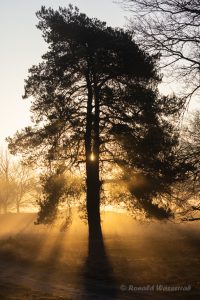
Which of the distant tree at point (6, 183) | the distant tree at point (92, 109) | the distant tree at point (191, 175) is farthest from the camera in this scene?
the distant tree at point (6, 183)

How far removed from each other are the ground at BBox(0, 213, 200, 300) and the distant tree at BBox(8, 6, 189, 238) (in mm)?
2389

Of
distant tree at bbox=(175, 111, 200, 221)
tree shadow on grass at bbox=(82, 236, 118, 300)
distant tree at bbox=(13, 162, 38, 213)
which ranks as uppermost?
distant tree at bbox=(13, 162, 38, 213)

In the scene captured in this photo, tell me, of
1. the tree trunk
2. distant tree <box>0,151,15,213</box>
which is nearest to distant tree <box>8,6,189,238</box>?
the tree trunk

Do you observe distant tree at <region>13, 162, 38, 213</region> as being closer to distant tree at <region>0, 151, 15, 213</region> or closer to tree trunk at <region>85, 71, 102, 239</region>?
distant tree at <region>0, 151, 15, 213</region>

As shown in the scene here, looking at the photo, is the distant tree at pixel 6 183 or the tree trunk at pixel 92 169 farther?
the distant tree at pixel 6 183

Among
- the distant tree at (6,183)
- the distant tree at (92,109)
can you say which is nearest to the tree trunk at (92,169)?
the distant tree at (92,109)

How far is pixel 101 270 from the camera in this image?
18.5 meters

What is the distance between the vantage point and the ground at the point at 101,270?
1456 cm

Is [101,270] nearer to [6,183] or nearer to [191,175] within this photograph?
[191,175]

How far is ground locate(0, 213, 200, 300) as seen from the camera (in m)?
14.6

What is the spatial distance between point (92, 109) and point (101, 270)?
10599 millimetres

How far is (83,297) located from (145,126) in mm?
12778

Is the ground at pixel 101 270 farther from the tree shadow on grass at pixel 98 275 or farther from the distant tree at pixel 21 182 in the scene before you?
the distant tree at pixel 21 182

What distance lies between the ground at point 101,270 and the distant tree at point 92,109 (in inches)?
94.0
